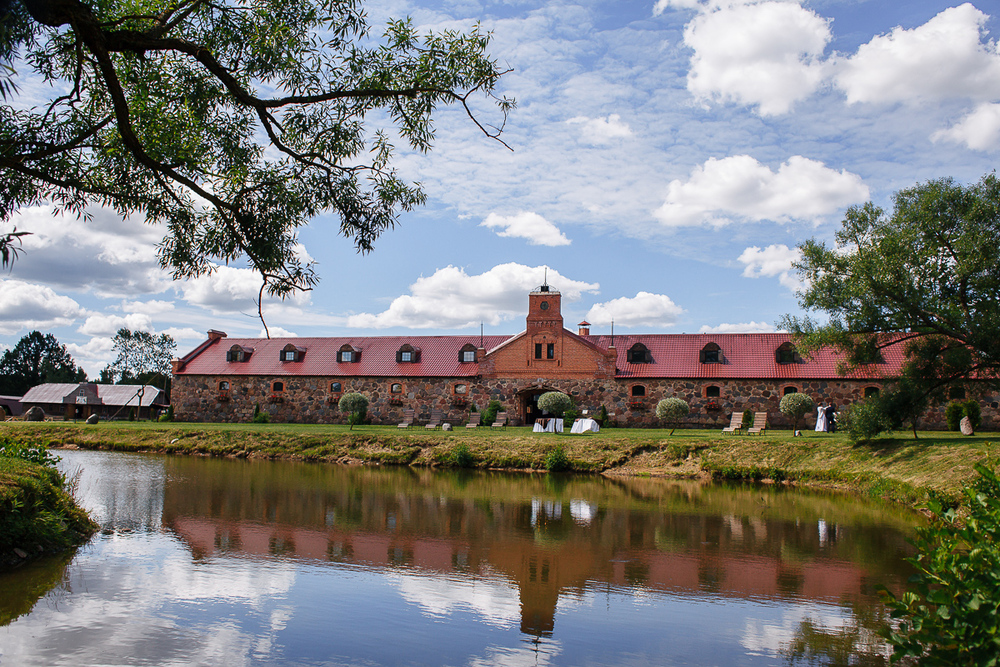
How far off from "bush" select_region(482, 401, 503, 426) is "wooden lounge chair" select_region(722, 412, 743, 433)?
11.3 m

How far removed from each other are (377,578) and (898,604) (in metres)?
6.18

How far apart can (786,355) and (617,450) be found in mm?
14001

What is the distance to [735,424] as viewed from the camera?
2973 cm

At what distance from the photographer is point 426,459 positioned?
2483cm

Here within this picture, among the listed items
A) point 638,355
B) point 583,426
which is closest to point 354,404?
point 583,426

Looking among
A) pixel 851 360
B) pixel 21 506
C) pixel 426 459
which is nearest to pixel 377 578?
pixel 21 506

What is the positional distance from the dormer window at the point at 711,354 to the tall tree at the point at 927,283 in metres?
13.0

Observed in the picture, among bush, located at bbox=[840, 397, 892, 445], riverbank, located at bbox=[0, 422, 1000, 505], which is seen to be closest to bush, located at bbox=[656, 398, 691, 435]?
riverbank, located at bbox=[0, 422, 1000, 505]

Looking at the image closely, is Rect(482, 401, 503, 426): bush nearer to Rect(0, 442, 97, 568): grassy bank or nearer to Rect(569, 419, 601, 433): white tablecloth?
Rect(569, 419, 601, 433): white tablecloth

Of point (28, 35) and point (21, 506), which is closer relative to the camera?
point (28, 35)

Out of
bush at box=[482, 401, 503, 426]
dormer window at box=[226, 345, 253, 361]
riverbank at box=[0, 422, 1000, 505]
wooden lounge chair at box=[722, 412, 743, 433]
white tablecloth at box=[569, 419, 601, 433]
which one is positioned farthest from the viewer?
dormer window at box=[226, 345, 253, 361]

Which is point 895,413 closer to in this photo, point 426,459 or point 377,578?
point 426,459

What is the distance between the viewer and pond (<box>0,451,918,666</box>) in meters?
6.06

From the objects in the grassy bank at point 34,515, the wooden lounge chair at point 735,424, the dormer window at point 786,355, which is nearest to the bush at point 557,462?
the wooden lounge chair at point 735,424
